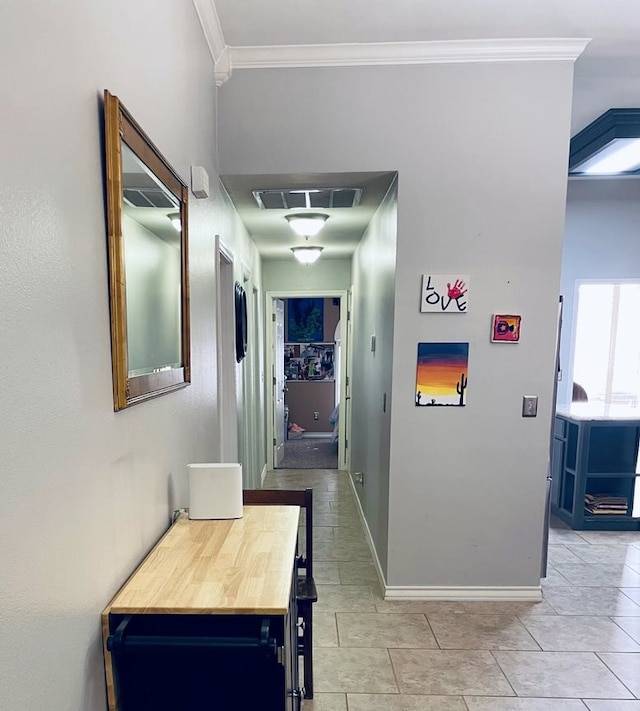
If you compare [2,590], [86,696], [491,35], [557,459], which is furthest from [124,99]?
[557,459]

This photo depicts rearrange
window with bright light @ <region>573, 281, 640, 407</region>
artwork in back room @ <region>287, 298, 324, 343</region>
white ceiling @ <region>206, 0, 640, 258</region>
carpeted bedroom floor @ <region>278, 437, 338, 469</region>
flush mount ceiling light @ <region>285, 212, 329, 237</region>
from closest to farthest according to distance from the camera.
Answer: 1. white ceiling @ <region>206, 0, 640, 258</region>
2. flush mount ceiling light @ <region>285, 212, 329, 237</region>
3. window with bright light @ <region>573, 281, 640, 407</region>
4. carpeted bedroom floor @ <region>278, 437, 338, 469</region>
5. artwork in back room @ <region>287, 298, 324, 343</region>

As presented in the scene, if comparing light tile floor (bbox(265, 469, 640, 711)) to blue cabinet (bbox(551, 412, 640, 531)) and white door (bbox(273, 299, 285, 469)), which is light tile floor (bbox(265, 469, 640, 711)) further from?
white door (bbox(273, 299, 285, 469))

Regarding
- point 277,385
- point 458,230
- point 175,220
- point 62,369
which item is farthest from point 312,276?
point 62,369

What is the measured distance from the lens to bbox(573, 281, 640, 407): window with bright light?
4.27 m

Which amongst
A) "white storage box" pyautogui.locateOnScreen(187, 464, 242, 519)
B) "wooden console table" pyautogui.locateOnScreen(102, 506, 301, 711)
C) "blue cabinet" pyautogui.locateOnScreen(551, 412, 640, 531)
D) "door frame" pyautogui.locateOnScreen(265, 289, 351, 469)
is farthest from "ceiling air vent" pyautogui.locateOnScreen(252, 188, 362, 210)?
"blue cabinet" pyautogui.locateOnScreen(551, 412, 640, 531)

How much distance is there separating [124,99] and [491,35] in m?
1.96

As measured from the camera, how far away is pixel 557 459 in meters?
3.77

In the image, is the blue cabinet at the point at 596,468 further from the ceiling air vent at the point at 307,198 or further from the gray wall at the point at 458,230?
the ceiling air vent at the point at 307,198

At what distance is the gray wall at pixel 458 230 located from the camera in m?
2.32

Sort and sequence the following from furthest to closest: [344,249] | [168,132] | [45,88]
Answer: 1. [344,249]
2. [168,132]
3. [45,88]

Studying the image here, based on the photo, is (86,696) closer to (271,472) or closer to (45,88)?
(45,88)

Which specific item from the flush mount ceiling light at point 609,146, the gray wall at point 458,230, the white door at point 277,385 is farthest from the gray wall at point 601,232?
the white door at point 277,385

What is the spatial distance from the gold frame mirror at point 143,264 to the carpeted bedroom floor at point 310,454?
12.4 feet

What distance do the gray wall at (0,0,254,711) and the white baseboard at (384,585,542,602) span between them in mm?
1710
